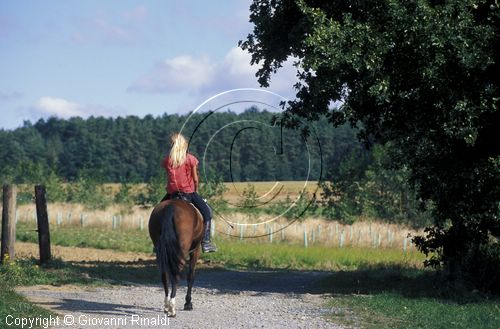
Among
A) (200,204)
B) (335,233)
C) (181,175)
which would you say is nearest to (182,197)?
(181,175)

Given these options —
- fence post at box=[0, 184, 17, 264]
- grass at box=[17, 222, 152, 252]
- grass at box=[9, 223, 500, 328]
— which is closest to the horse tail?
grass at box=[9, 223, 500, 328]

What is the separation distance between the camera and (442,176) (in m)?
17.2

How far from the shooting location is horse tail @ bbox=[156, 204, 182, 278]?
14047 mm

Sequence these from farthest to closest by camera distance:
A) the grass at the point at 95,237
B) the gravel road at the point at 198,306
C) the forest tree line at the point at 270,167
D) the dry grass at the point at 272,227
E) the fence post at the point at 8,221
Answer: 1. the forest tree line at the point at 270,167
2. the dry grass at the point at 272,227
3. the grass at the point at 95,237
4. the fence post at the point at 8,221
5. the gravel road at the point at 198,306

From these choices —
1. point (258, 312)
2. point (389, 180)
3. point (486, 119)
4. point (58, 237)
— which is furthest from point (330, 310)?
point (389, 180)

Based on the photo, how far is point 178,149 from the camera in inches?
567

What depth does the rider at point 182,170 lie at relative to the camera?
14.4 meters

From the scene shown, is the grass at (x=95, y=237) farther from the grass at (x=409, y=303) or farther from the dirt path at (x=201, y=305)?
the grass at (x=409, y=303)

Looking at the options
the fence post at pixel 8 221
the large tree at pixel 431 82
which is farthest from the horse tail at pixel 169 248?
the fence post at pixel 8 221

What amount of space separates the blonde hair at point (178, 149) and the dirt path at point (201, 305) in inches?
103

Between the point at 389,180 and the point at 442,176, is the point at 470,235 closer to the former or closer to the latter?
the point at 442,176

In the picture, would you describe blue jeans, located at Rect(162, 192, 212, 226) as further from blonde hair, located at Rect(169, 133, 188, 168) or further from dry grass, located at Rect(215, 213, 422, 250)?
dry grass, located at Rect(215, 213, 422, 250)

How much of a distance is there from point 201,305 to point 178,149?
3.28 meters

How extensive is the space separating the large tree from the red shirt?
3.28 metres
